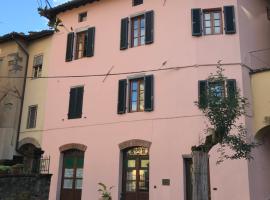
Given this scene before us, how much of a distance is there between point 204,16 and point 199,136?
497 centimetres

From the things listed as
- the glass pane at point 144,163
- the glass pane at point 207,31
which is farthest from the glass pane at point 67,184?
the glass pane at point 207,31

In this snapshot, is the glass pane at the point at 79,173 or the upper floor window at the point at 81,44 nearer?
the glass pane at the point at 79,173

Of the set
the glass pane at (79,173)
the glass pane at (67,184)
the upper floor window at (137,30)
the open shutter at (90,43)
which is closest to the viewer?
the upper floor window at (137,30)

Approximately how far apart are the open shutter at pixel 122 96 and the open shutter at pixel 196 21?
3.60 m

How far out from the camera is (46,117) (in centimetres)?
1816

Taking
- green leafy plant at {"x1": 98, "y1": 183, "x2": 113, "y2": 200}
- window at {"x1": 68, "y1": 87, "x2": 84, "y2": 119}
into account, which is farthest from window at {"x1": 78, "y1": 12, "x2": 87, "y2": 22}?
green leafy plant at {"x1": 98, "y1": 183, "x2": 113, "y2": 200}

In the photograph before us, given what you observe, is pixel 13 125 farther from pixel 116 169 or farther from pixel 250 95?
pixel 250 95

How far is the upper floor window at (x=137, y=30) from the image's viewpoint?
15867mm

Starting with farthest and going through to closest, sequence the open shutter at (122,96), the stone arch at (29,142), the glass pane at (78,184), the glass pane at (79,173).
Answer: the stone arch at (29,142)
the glass pane at (79,173)
the glass pane at (78,184)
the open shutter at (122,96)

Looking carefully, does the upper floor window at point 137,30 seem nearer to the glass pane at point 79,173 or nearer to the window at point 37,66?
the window at point 37,66

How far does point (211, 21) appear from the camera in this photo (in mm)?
15016

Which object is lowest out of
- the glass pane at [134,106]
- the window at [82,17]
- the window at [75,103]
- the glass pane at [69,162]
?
the glass pane at [69,162]

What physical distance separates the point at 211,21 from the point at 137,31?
10.9 feet

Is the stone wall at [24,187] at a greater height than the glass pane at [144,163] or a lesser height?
lesser
